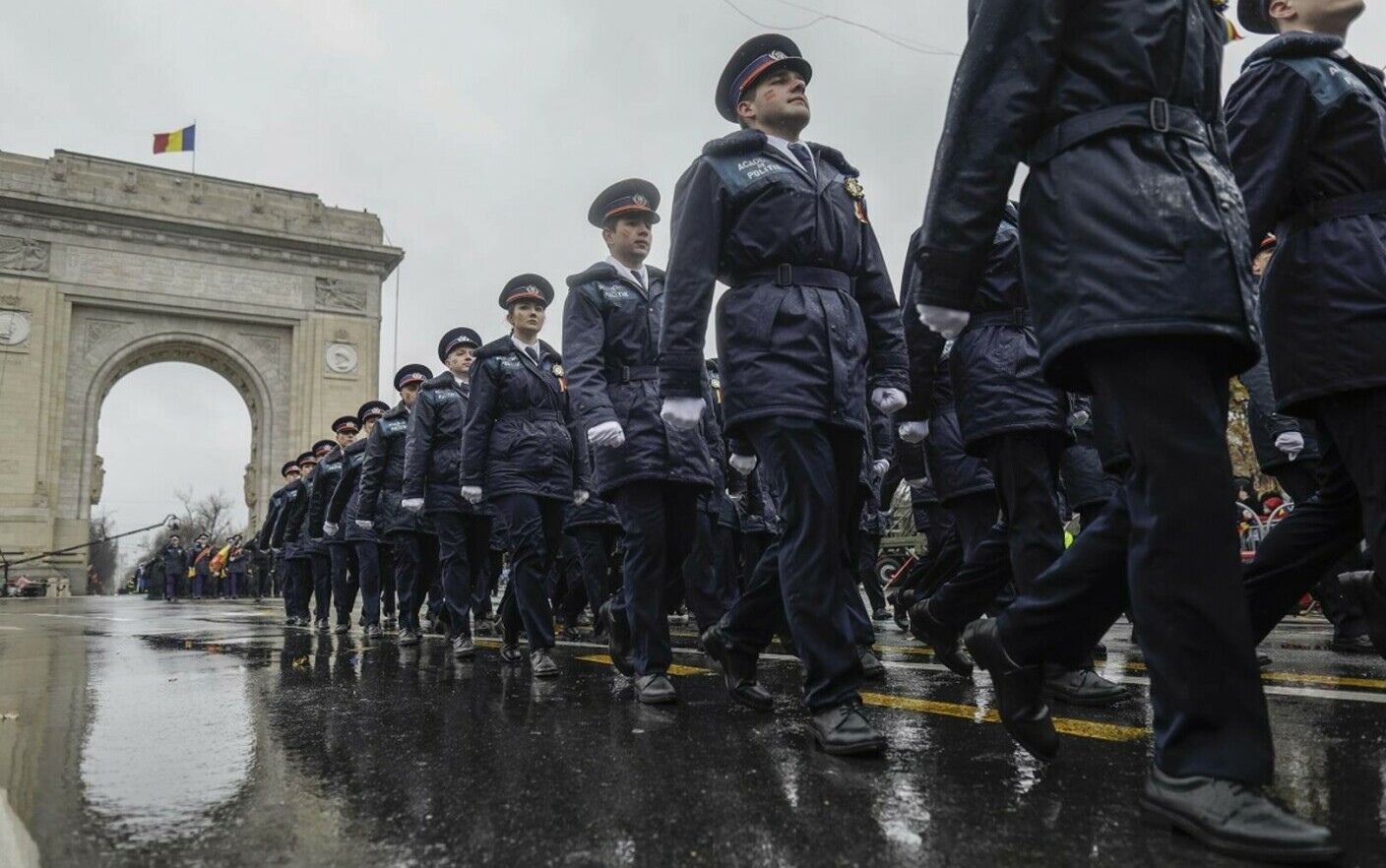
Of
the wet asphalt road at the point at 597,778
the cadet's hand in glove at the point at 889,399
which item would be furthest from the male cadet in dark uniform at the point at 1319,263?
the cadet's hand in glove at the point at 889,399

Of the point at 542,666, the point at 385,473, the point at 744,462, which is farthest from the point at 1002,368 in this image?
the point at 385,473

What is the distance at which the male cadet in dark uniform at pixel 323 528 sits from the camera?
11453 mm

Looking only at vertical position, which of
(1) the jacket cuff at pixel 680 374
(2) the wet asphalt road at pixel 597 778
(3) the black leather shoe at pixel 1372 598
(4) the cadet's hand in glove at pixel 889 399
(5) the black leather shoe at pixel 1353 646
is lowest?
(2) the wet asphalt road at pixel 597 778

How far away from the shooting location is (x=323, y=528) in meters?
11.6

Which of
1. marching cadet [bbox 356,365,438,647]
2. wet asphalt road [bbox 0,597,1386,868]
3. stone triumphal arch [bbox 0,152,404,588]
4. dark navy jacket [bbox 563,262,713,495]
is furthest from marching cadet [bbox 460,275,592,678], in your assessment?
stone triumphal arch [bbox 0,152,404,588]

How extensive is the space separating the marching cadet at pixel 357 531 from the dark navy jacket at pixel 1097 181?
325 inches

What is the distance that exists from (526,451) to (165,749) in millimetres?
2921

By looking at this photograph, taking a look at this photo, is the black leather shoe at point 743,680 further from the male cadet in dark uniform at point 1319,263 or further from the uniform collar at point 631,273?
the uniform collar at point 631,273

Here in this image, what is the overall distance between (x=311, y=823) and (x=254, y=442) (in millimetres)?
39738

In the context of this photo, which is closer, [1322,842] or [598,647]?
[1322,842]

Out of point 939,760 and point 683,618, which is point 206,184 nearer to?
point 683,618

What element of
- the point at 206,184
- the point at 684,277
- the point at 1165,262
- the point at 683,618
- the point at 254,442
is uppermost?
the point at 206,184

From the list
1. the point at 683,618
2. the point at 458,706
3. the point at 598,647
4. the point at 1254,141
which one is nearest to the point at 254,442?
the point at 683,618

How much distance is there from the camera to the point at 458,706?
4.11 meters
